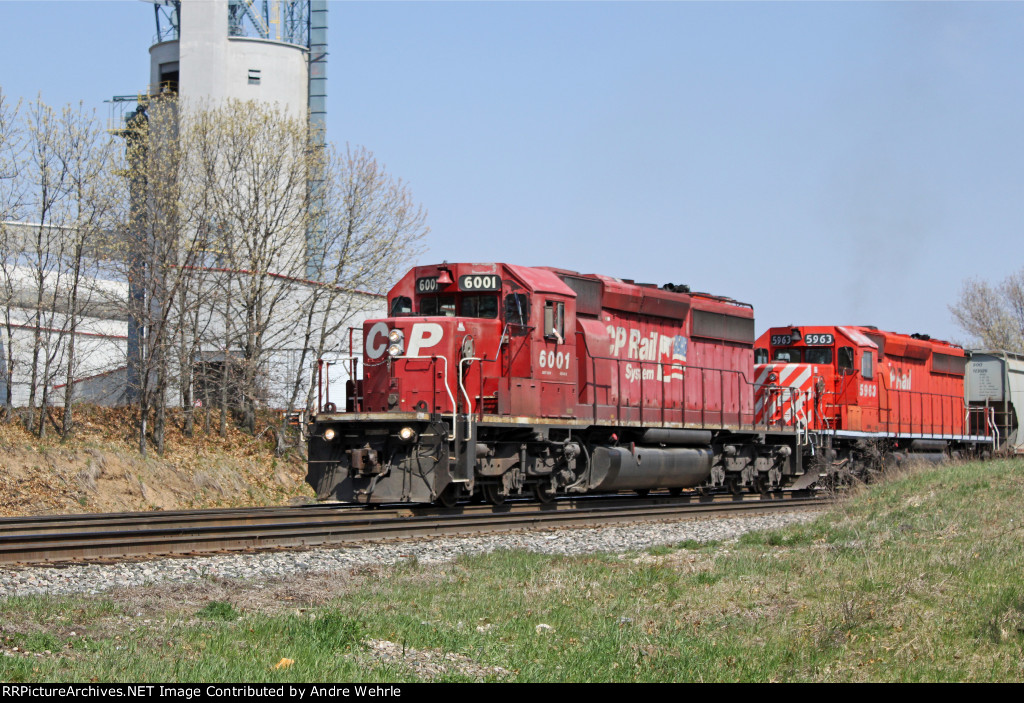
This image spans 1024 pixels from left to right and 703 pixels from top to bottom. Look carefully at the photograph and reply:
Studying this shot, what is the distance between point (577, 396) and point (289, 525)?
5796mm

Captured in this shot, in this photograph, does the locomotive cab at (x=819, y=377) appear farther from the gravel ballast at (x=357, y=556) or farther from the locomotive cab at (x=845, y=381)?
the gravel ballast at (x=357, y=556)

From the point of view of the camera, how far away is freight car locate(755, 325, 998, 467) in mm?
22406

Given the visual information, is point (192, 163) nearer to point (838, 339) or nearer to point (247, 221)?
point (247, 221)

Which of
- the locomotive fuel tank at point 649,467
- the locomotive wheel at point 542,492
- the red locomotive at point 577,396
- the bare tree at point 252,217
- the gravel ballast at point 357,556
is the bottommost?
the gravel ballast at point 357,556

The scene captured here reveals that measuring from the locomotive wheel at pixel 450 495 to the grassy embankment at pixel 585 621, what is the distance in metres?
4.40

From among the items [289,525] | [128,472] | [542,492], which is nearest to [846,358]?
[542,492]

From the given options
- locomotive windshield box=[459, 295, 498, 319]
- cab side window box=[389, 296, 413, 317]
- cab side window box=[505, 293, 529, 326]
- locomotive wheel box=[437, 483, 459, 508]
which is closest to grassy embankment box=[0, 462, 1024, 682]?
locomotive wheel box=[437, 483, 459, 508]

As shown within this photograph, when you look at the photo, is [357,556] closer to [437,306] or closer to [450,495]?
[450,495]

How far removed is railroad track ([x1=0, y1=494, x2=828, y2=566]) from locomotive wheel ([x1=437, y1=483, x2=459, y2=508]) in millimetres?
228

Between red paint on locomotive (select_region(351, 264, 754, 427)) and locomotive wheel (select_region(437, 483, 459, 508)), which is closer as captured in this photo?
red paint on locomotive (select_region(351, 264, 754, 427))

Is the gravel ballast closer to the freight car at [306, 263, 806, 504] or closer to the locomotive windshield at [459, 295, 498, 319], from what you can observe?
the freight car at [306, 263, 806, 504]

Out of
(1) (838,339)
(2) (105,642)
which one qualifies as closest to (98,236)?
(1) (838,339)

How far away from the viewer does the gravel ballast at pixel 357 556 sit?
8.98 metres

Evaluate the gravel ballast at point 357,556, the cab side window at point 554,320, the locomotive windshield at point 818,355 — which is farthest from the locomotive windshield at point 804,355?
the cab side window at point 554,320
